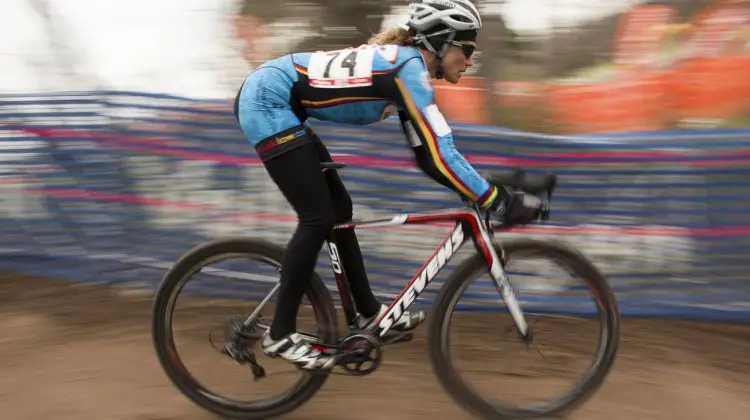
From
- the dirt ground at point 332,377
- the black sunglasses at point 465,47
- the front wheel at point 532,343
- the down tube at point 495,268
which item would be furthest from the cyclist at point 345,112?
the dirt ground at point 332,377

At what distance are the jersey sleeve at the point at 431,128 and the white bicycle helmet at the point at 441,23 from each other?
0.54 ft

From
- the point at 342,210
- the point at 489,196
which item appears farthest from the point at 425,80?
the point at 342,210

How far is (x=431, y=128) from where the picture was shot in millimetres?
2670

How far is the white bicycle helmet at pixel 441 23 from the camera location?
276 cm

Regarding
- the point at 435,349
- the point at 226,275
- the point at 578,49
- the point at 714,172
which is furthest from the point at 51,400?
the point at 578,49

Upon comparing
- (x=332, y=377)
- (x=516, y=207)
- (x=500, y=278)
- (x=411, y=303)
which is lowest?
(x=332, y=377)

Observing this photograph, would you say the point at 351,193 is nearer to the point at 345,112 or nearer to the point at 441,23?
the point at 345,112

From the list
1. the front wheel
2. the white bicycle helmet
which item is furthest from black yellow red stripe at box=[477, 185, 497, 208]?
the white bicycle helmet

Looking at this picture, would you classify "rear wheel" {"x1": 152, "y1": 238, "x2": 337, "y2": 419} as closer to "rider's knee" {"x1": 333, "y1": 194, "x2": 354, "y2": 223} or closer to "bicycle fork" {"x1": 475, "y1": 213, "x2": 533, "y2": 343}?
"rider's knee" {"x1": 333, "y1": 194, "x2": 354, "y2": 223}

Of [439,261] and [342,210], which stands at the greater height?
[342,210]

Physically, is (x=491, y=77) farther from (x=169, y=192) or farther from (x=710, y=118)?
(x=169, y=192)

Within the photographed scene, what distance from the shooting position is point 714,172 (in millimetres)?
4156

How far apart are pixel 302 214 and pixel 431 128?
2.13 ft

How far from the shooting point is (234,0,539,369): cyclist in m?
2.70
